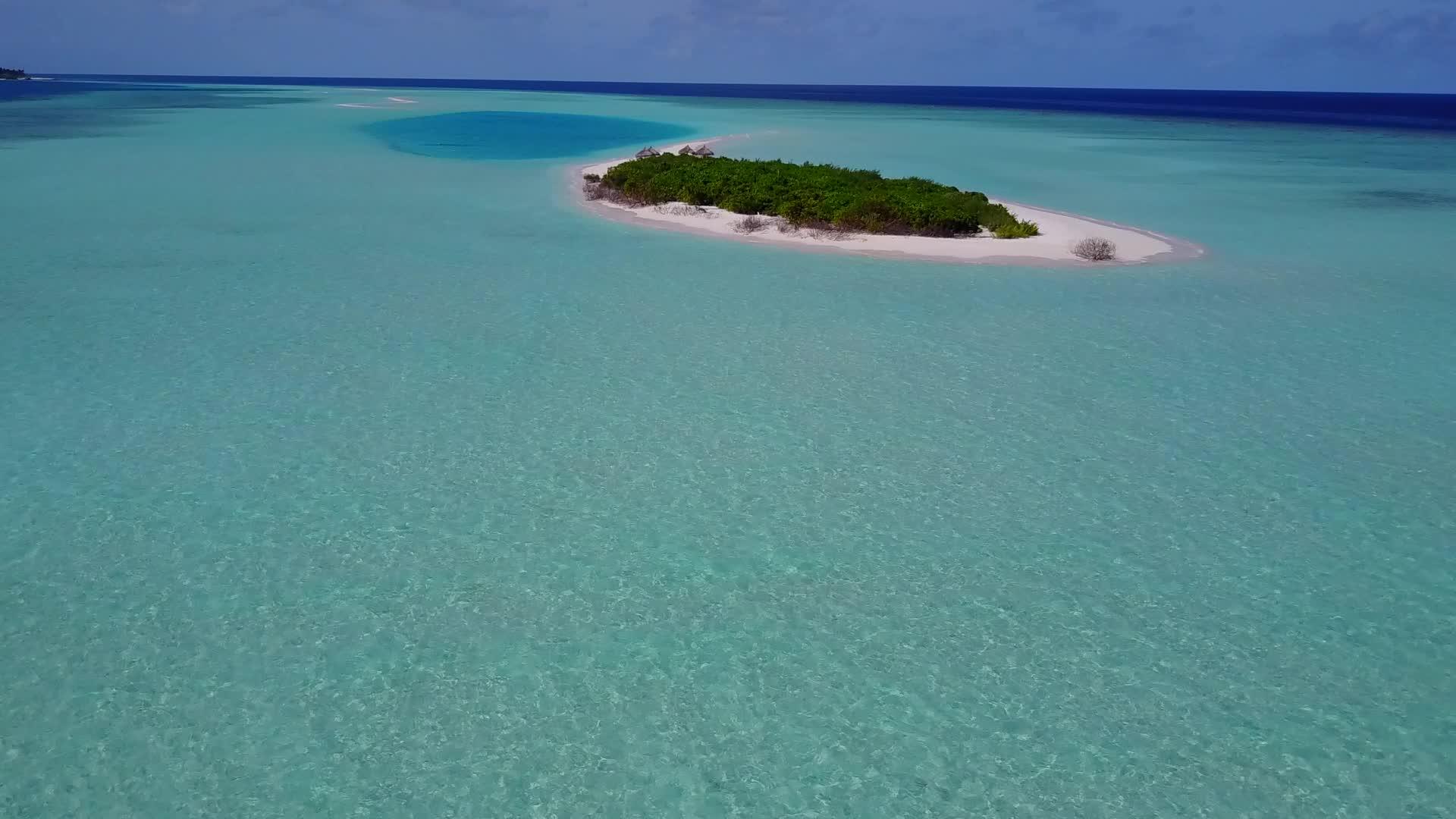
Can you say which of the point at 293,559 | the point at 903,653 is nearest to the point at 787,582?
the point at 903,653

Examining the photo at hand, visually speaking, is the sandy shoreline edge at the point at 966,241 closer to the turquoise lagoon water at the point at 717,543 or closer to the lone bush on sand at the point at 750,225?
the lone bush on sand at the point at 750,225

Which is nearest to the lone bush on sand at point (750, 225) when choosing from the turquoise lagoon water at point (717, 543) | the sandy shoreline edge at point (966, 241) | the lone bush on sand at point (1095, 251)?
the sandy shoreline edge at point (966, 241)

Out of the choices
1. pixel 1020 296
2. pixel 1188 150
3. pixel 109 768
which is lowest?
pixel 109 768

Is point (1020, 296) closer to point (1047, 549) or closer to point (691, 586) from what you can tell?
point (1047, 549)

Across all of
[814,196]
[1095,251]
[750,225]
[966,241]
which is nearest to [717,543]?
[1095,251]

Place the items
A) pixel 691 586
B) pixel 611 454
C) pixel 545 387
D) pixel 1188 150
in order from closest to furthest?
pixel 691 586, pixel 611 454, pixel 545 387, pixel 1188 150

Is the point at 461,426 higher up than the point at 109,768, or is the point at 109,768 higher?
the point at 461,426
